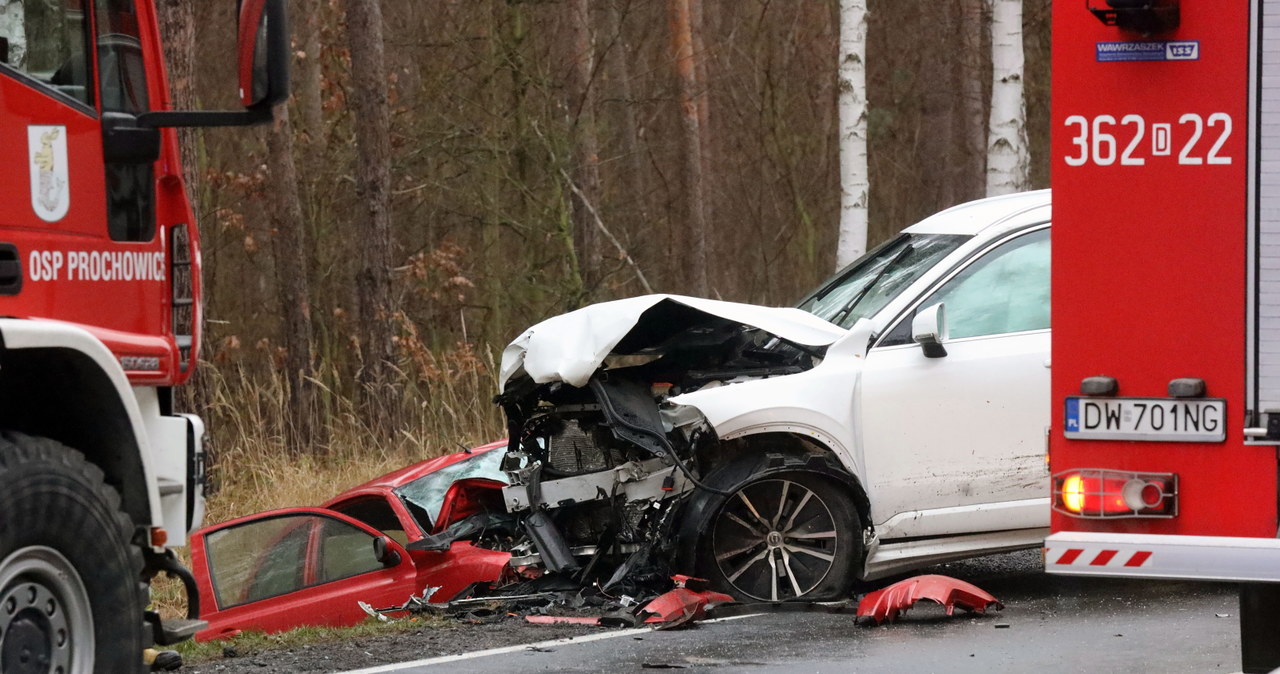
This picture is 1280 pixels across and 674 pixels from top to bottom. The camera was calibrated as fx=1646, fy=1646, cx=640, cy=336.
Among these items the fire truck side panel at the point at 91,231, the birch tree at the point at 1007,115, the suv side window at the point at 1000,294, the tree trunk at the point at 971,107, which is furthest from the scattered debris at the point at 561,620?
Answer: the tree trunk at the point at 971,107

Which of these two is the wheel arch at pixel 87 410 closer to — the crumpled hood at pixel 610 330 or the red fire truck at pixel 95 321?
the red fire truck at pixel 95 321

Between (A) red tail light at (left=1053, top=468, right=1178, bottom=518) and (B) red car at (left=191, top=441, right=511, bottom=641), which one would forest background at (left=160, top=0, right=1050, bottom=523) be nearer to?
(B) red car at (left=191, top=441, right=511, bottom=641)

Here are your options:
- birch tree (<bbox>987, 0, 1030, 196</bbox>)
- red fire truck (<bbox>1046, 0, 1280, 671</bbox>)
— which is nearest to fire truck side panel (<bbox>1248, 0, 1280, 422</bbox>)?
red fire truck (<bbox>1046, 0, 1280, 671</bbox>)

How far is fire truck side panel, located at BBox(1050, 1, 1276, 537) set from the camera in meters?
4.73

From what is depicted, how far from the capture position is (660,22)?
1144 inches

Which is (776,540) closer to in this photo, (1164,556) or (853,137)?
Answer: (1164,556)

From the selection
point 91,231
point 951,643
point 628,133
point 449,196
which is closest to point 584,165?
point 449,196

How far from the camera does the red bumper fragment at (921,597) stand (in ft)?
25.3

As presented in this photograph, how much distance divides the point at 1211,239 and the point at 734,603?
151 inches

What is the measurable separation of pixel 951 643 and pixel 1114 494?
8.18 feet

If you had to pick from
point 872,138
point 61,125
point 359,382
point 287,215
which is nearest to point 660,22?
point 872,138

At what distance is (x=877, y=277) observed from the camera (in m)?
8.89

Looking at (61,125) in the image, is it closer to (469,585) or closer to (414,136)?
(469,585)

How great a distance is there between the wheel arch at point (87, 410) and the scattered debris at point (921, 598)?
12.5 feet
